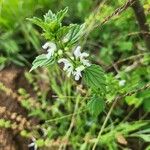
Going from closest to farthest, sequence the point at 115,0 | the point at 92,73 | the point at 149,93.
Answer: the point at 92,73 → the point at 115,0 → the point at 149,93

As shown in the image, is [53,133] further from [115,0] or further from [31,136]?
[115,0]

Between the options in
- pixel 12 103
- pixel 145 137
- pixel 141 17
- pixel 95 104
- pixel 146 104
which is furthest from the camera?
pixel 12 103

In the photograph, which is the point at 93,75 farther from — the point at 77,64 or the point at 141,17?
the point at 141,17

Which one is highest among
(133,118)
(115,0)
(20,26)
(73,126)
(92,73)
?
(20,26)

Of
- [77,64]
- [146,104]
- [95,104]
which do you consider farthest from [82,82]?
[77,64]

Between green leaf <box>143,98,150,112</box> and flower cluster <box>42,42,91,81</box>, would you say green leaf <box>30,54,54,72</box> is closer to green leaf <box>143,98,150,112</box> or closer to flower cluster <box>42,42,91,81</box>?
flower cluster <box>42,42,91,81</box>

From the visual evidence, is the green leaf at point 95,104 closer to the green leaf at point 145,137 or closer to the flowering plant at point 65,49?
the flowering plant at point 65,49

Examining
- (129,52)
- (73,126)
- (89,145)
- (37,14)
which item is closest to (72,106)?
(73,126)

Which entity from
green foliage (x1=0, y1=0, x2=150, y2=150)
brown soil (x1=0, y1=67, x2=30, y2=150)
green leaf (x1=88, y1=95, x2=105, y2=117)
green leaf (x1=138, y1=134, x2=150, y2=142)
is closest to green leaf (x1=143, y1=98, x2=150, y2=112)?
green foliage (x1=0, y1=0, x2=150, y2=150)
